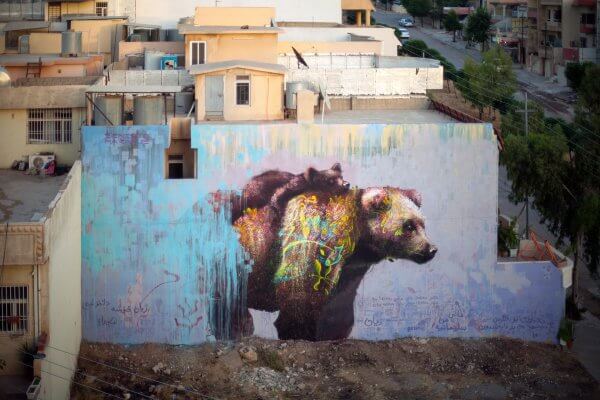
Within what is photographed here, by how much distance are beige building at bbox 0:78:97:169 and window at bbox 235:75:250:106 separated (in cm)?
294

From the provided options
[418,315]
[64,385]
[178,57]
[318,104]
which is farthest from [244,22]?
[64,385]

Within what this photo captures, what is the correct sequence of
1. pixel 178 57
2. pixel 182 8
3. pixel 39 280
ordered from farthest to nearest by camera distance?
pixel 182 8
pixel 178 57
pixel 39 280

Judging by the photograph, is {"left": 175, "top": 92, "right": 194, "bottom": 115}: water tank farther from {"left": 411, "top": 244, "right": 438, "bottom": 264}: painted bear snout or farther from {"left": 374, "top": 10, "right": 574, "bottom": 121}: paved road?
{"left": 374, "top": 10, "right": 574, "bottom": 121}: paved road

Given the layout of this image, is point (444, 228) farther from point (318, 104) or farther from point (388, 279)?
point (318, 104)

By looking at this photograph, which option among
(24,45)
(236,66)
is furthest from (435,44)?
(236,66)

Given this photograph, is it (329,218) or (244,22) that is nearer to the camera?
(329,218)

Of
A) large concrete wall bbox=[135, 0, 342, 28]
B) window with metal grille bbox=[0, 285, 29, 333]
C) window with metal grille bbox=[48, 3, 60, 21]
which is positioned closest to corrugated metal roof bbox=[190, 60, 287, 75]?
window with metal grille bbox=[0, 285, 29, 333]

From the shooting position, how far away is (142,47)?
31047mm

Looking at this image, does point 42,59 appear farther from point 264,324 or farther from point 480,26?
point 480,26

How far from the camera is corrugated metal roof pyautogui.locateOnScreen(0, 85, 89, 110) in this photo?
21.8 meters

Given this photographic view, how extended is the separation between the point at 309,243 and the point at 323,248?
11.0 inches

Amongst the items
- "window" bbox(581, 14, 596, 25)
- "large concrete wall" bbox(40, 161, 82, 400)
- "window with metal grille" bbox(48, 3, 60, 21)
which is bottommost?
"large concrete wall" bbox(40, 161, 82, 400)

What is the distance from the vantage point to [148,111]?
847 inches

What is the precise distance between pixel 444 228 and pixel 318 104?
478 centimetres
